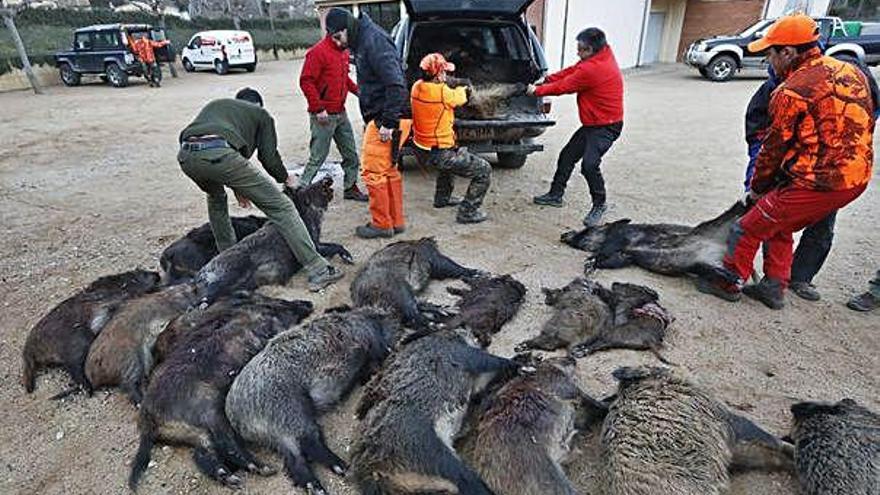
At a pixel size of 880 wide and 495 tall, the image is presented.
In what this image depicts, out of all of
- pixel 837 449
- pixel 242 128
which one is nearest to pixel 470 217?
pixel 242 128

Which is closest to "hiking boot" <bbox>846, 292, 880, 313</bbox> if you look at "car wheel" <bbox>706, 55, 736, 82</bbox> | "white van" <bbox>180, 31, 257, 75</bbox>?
"car wheel" <bbox>706, 55, 736, 82</bbox>

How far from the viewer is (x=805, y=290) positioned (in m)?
4.33

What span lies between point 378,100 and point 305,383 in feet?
10.9

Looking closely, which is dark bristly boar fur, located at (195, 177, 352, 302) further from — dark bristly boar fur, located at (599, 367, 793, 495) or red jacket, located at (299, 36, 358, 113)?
dark bristly boar fur, located at (599, 367, 793, 495)

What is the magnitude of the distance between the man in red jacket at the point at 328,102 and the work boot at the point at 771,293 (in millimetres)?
4498

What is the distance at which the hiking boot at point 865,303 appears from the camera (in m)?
4.13

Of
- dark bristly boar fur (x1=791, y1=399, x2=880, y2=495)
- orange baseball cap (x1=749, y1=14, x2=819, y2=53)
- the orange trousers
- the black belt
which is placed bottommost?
dark bristly boar fur (x1=791, y1=399, x2=880, y2=495)

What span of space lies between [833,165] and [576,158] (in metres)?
2.81

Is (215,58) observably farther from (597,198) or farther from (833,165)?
(833,165)

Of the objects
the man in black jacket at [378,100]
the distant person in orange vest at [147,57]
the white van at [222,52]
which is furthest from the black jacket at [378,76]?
the white van at [222,52]

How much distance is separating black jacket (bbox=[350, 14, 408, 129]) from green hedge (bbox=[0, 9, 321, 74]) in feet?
→ 64.9

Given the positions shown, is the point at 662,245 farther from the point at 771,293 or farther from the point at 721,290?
the point at 771,293

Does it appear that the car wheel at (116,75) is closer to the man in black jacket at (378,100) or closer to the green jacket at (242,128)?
the man in black jacket at (378,100)

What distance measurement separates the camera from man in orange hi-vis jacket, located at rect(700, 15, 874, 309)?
3.41 metres
